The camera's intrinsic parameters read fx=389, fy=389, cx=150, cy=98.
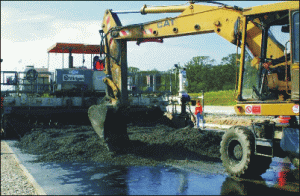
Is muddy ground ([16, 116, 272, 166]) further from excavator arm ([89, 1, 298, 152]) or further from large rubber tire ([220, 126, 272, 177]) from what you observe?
large rubber tire ([220, 126, 272, 177])

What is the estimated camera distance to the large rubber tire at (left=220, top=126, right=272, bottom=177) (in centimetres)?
757

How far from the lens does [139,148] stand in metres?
10.5

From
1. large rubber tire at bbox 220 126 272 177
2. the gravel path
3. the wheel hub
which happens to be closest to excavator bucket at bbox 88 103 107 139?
the gravel path

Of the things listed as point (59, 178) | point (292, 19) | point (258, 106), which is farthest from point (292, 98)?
point (59, 178)

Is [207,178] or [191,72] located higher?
[191,72]

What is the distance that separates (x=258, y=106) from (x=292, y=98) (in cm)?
81

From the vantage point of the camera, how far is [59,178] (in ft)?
25.9

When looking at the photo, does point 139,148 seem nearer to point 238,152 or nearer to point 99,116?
point 99,116

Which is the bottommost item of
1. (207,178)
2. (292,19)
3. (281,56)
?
(207,178)

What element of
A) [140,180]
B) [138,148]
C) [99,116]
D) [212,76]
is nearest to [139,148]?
[138,148]

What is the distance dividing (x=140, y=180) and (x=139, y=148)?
288 centimetres

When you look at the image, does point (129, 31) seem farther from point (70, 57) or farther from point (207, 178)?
point (70, 57)

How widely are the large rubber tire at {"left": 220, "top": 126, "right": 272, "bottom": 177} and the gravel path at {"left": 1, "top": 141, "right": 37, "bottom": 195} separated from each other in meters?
3.86

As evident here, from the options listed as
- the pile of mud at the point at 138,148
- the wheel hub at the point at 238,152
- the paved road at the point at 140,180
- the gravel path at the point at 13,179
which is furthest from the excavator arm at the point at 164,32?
the gravel path at the point at 13,179
